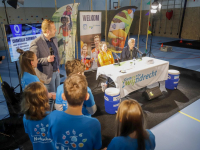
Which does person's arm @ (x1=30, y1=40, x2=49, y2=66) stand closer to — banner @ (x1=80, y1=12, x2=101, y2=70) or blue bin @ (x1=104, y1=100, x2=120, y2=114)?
blue bin @ (x1=104, y1=100, x2=120, y2=114)

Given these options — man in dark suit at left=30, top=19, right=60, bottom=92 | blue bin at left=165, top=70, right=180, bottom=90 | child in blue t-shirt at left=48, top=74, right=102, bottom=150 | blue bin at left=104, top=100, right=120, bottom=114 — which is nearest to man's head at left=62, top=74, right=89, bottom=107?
child in blue t-shirt at left=48, top=74, right=102, bottom=150

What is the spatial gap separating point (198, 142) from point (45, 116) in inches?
101

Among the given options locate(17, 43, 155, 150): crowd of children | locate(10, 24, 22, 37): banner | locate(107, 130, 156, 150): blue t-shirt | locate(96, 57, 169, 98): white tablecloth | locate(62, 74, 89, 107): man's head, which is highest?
locate(10, 24, 22, 37): banner

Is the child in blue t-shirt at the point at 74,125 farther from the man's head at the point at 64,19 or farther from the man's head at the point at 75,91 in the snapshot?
the man's head at the point at 64,19

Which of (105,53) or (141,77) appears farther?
(105,53)

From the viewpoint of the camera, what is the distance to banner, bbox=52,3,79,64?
16.0 ft

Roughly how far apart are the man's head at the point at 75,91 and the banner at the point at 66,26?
415cm

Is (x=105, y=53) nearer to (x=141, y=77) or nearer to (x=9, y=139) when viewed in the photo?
(x=141, y=77)

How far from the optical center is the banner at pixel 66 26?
4.86 meters

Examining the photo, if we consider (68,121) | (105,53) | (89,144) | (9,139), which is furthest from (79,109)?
(105,53)

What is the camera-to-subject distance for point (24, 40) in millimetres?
4109

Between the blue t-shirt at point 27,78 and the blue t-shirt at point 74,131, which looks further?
the blue t-shirt at point 27,78

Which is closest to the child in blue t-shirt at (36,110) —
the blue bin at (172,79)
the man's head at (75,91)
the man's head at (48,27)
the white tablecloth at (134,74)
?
the man's head at (75,91)

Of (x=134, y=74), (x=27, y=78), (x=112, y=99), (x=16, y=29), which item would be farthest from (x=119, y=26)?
(x=27, y=78)
